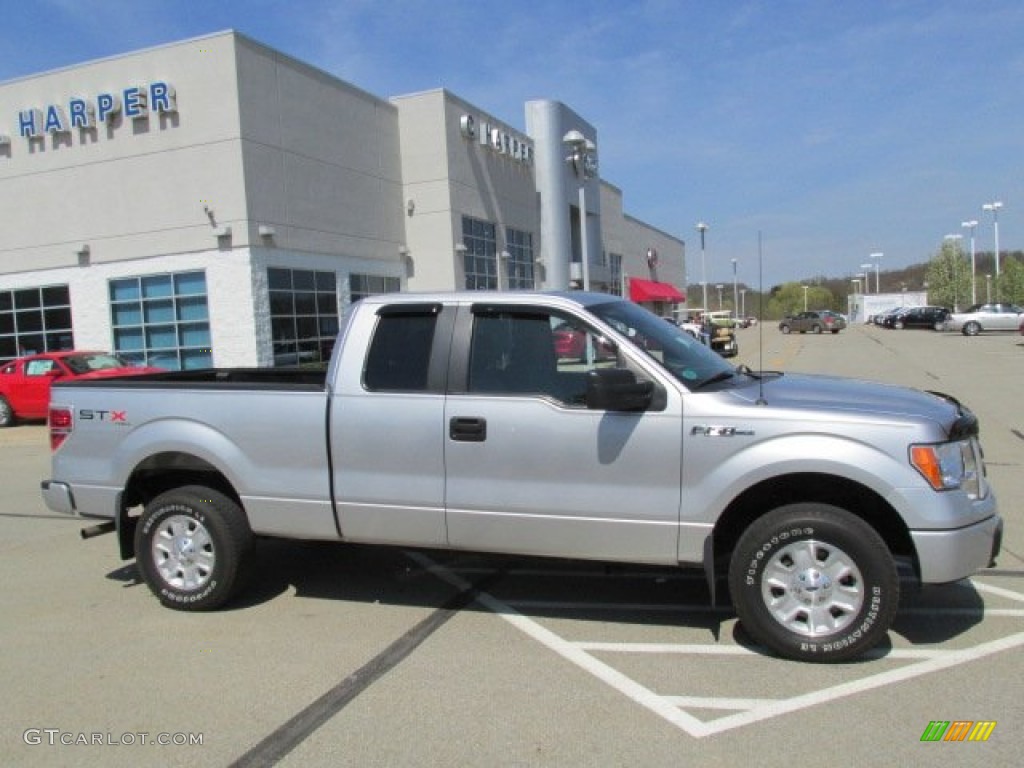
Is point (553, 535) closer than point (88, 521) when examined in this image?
Yes

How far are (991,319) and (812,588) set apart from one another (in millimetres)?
48898

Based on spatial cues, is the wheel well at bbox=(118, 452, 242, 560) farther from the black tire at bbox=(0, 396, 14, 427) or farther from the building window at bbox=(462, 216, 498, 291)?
the building window at bbox=(462, 216, 498, 291)

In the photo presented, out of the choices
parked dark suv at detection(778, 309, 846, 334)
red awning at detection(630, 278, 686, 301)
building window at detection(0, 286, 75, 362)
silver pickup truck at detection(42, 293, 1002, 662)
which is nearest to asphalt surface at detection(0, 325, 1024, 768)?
silver pickup truck at detection(42, 293, 1002, 662)

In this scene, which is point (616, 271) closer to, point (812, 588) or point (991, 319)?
point (991, 319)

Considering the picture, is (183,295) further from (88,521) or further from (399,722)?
(399,722)

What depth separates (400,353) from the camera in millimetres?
5055

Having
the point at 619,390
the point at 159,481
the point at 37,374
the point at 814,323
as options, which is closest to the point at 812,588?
the point at 619,390

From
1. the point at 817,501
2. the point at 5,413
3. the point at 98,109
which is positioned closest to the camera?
the point at 817,501

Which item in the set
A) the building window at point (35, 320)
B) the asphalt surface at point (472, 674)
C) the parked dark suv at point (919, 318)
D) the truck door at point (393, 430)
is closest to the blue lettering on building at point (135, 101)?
the building window at point (35, 320)

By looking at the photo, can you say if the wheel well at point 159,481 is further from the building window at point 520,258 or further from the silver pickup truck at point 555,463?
the building window at point 520,258

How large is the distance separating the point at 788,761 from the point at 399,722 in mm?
1622

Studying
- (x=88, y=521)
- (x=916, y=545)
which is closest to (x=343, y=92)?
(x=88, y=521)

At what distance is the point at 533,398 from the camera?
469cm

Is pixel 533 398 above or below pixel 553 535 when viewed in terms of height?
above
